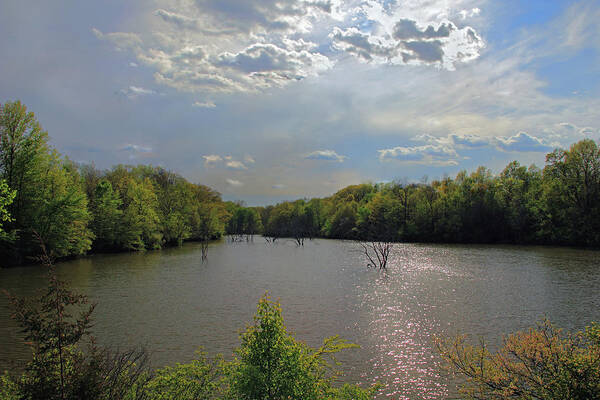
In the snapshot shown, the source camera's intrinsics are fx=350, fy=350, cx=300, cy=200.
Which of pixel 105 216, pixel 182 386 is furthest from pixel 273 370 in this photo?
pixel 105 216

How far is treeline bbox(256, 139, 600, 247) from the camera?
56812 millimetres

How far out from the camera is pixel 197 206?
7894 cm

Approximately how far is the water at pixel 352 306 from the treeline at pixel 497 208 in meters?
31.0

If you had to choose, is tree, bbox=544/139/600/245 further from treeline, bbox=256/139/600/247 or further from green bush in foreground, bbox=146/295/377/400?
green bush in foreground, bbox=146/295/377/400

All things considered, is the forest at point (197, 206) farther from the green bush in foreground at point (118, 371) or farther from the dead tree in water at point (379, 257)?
the dead tree in water at point (379, 257)

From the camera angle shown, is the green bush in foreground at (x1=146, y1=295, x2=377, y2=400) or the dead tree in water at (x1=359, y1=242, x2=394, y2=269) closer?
the green bush in foreground at (x1=146, y1=295, x2=377, y2=400)

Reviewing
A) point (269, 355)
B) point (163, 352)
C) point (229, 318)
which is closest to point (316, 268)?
point (229, 318)

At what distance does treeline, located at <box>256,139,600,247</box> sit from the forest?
7.9 inches

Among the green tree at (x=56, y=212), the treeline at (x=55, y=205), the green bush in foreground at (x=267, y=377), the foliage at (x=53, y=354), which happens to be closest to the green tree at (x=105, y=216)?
the treeline at (x=55, y=205)

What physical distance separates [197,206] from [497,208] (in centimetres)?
6390

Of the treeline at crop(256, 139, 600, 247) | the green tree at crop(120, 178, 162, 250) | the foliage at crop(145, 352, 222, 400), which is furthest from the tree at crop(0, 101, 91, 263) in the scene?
the treeline at crop(256, 139, 600, 247)

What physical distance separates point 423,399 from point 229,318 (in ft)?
32.4

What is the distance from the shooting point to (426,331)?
1482 cm

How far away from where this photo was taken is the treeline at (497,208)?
5681cm
